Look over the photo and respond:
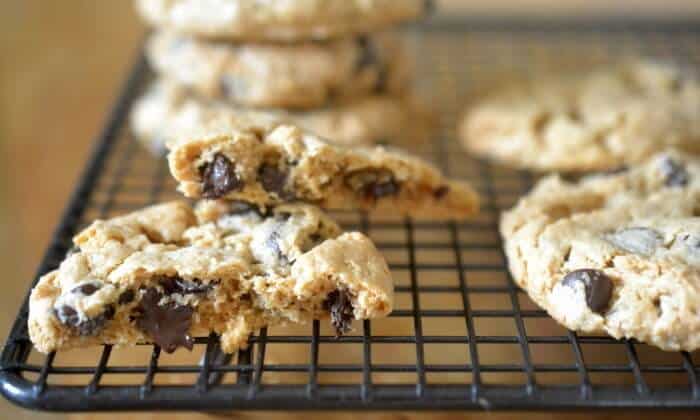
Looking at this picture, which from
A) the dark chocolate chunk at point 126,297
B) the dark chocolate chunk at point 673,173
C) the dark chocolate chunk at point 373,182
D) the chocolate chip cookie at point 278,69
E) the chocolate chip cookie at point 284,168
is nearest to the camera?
the dark chocolate chunk at point 126,297

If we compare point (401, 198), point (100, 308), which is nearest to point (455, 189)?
point (401, 198)

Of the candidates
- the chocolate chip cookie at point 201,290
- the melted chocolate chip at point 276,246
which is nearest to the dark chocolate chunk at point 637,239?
the chocolate chip cookie at point 201,290

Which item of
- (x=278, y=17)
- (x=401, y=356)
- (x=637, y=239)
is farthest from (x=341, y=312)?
(x=278, y=17)

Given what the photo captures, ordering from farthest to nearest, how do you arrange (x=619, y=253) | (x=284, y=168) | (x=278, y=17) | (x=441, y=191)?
(x=278, y=17)
(x=441, y=191)
(x=284, y=168)
(x=619, y=253)

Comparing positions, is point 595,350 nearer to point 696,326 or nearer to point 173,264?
point 696,326

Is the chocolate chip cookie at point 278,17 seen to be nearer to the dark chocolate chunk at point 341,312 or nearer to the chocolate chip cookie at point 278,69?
the chocolate chip cookie at point 278,69

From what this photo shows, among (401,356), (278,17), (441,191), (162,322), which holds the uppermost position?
(278,17)

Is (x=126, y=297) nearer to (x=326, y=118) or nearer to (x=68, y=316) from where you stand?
(x=68, y=316)
